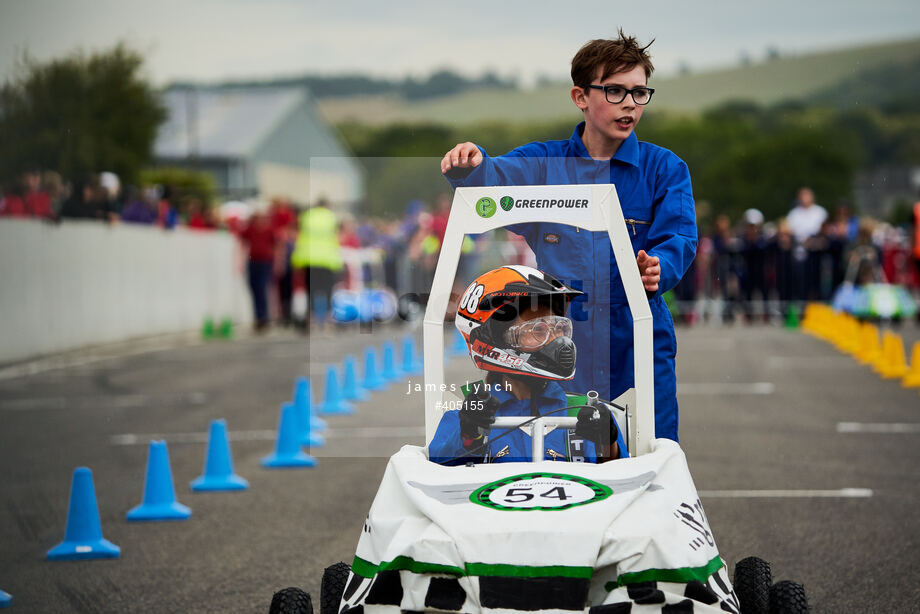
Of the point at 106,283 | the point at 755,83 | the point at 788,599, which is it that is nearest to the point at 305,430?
the point at 788,599

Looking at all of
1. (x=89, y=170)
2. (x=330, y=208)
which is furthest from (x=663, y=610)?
(x=89, y=170)

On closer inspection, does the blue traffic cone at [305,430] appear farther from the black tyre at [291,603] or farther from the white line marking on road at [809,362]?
the white line marking on road at [809,362]

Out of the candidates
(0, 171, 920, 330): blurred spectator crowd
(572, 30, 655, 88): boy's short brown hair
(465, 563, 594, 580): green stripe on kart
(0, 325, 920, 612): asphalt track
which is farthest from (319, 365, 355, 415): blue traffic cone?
(465, 563, 594, 580): green stripe on kart

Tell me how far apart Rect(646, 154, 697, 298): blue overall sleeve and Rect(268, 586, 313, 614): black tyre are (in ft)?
5.50

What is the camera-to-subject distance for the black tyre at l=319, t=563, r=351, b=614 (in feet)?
15.3

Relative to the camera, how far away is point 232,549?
7188mm

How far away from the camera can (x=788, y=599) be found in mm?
4457

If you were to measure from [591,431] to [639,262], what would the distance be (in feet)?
2.06

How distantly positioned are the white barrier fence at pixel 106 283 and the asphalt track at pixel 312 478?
86 centimetres

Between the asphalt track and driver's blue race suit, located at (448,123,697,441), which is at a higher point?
driver's blue race suit, located at (448,123,697,441)

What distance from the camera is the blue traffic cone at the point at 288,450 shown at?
396 inches

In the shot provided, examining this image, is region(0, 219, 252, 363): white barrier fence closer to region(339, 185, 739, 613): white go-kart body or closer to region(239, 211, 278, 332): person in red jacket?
region(239, 211, 278, 332): person in red jacket

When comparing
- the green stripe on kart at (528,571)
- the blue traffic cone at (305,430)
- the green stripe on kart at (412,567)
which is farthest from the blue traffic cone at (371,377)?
the green stripe on kart at (528,571)

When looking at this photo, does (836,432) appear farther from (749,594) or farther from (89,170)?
(89,170)
